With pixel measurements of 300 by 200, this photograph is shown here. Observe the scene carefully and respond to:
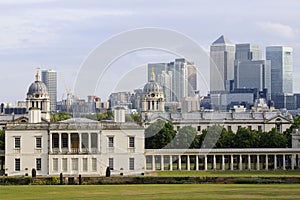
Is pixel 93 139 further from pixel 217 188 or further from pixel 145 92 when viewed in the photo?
pixel 217 188

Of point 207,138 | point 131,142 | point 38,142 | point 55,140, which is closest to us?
point 38,142

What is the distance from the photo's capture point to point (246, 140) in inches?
4316

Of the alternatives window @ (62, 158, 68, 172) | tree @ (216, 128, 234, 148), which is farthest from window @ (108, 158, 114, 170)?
tree @ (216, 128, 234, 148)

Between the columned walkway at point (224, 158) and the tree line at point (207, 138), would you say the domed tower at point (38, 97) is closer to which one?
the tree line at point (207, 138)

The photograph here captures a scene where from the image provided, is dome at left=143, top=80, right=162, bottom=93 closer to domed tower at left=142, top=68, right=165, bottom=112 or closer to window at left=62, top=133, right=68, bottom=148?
domed tower at left=142, top=68, right=165, bottom=112

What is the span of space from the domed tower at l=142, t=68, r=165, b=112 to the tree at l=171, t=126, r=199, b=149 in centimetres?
536

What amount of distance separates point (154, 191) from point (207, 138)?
1895 inches

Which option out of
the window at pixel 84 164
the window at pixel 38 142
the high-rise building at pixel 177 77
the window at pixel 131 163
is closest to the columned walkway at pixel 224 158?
the window at pixel 131 163

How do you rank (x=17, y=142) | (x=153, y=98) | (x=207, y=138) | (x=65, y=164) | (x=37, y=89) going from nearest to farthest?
(x=65, y=164) < (x=17, y=142) < (x=207, y=138) < (x=153, y=98) < (x=37, y=89)

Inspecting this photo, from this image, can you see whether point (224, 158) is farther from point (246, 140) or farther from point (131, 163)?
point (131, 163)

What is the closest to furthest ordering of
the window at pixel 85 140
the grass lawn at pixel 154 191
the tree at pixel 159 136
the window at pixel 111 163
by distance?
the grass lawn at pixel 154 191 < the window at pixel 111 163 < the window at pixel 85 140 < the tree at pixel 159 136

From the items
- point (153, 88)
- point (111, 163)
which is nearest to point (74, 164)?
point (111, 163)

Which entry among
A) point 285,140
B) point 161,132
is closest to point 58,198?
point 161,132

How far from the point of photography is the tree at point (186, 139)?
103000 mm
